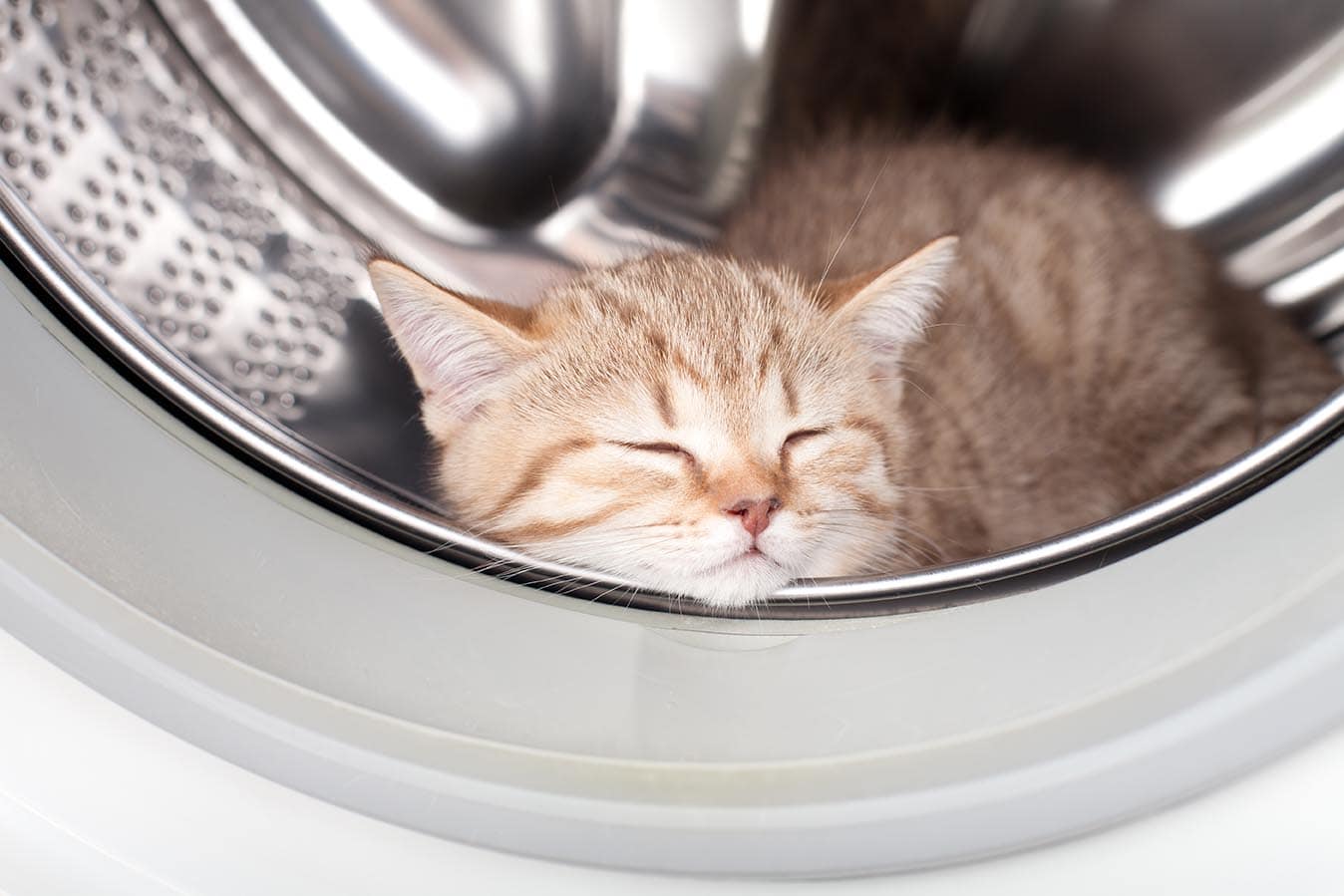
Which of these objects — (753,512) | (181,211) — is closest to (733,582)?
(753,512)

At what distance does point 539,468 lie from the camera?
974 mm

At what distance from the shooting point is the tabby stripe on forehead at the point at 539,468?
0.97 metres

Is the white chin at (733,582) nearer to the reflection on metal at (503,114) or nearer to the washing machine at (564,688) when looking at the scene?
the washing machine at (564,688)

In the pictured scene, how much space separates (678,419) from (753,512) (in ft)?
0.38

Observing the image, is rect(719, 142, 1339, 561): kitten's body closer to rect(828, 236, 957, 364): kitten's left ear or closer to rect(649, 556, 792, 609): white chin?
rect(828, 236, 957, 364): kitten's left ear

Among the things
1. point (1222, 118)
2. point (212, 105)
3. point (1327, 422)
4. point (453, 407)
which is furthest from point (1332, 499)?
point (212, 105)

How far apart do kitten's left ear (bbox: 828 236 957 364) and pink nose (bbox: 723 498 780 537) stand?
0.24 meters

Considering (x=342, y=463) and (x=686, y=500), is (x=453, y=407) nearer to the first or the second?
(x=342, y=463)

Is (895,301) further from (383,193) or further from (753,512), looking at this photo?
(383,193)

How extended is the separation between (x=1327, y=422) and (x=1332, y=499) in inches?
2.7

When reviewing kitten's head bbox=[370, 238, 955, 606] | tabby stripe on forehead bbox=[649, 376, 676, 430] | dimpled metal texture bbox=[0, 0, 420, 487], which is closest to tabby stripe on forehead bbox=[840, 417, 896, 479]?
kitten's head bbox=[370, 238, 955, 606]

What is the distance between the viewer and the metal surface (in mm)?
795

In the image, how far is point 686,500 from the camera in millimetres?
894

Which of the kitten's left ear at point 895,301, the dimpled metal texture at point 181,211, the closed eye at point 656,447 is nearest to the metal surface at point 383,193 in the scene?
the dimpled metal texture at point 181,211
